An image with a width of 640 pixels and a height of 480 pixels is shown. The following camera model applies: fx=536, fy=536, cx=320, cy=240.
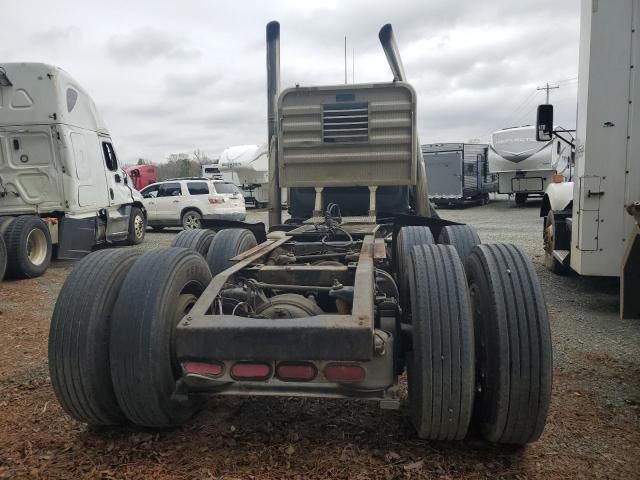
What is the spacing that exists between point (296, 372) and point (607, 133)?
4.64 meters

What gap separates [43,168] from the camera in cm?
1020

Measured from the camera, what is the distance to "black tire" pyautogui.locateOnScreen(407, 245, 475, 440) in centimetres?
286

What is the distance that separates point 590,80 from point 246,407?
15.9ft

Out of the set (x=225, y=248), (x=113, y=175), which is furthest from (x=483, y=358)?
(x=113, y=175)

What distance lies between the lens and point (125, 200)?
512 inches

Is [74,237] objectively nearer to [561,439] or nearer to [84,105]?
[84,105]

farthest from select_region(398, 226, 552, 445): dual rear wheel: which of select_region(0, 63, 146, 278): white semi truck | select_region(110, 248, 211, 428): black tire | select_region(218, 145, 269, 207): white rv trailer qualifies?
select_region(218, 145, 269, 207): white rv trailer

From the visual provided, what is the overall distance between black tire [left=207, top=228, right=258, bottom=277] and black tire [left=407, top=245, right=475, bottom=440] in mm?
2508

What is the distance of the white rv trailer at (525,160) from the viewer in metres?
21.5

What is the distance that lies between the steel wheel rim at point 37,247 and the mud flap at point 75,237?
0.41 metres

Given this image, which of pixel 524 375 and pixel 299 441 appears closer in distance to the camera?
pixel 524 375

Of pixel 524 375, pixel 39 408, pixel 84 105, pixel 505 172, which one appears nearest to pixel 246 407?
pixel 39 408

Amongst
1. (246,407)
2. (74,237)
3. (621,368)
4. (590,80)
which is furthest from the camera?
(74,237)

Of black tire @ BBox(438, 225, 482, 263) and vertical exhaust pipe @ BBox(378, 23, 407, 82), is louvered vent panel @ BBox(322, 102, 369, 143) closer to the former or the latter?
vertical exhaust pipe @ BBox(378, 23, 407, 82)
